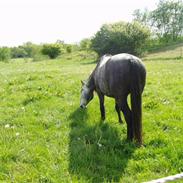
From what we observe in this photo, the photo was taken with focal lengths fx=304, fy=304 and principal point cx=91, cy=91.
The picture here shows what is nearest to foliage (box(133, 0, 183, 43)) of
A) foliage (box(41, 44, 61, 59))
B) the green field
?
foliage (box(41, 44, 61, 59))

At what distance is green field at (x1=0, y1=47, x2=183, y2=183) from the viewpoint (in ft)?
16.7

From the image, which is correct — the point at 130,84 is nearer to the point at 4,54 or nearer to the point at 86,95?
the point at 86,95

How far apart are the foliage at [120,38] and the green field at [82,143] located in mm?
29203

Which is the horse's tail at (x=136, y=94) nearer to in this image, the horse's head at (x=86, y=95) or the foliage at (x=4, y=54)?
the horse's head at (x=86, y=95)

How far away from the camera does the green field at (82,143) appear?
5086 mm

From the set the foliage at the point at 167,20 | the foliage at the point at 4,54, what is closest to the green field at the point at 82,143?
the foliage at the point at 4,54

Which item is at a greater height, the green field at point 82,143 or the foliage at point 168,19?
the foliage at point 168,19

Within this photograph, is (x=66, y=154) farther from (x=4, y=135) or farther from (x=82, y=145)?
(x=4, y=135)

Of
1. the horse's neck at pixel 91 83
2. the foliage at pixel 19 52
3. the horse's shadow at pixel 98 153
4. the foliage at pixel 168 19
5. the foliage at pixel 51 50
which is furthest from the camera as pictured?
the foliage at pixel 19 52

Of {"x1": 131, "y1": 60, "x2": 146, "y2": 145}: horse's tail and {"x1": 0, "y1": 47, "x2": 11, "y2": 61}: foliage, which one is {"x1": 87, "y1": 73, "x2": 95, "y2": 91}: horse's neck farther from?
{"x1": 0, "y1": 47, "x2": 11, "y2": 61}: foliage

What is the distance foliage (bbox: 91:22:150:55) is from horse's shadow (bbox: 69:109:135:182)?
32308mm

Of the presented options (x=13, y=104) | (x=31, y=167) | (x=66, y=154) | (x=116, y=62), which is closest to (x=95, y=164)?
(x=66, y=154)

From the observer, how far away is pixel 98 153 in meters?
5.83

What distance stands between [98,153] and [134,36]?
35942mm
